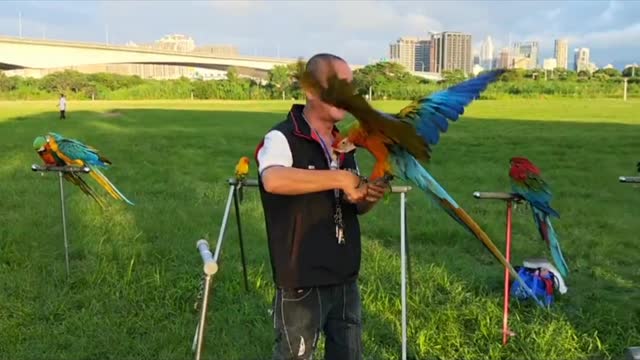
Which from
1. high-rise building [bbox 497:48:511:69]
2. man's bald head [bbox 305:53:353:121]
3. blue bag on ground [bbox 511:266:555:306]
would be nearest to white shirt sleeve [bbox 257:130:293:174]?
man's bald head [bbox 305:53:353:121]

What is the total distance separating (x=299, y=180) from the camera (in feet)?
7.24

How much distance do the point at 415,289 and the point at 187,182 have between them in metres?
6.06

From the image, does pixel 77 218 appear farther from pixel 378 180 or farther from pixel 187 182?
pixel 378 180

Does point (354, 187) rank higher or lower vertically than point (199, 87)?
lower

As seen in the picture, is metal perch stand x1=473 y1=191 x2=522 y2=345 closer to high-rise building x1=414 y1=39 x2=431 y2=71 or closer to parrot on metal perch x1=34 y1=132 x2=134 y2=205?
parrot on metal perch x1=34 y1=132 x2=134 y2=205

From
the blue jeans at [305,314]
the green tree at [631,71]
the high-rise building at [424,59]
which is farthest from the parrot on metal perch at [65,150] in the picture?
the green tree at [631,71]

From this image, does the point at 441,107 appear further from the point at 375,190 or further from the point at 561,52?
the point at 561,52

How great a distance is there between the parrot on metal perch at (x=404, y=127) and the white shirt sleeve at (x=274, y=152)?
0.20 metres

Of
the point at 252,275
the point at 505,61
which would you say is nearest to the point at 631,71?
the point at 252,275

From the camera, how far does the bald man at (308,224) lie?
2.27m

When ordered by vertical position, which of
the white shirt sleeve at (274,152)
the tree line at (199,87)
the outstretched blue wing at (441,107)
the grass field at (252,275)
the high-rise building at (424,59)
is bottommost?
the grass field at (252,275)

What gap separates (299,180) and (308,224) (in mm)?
321

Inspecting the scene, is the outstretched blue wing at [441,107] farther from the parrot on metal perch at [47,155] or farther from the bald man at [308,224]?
the parrot on metal perch at [47,155]

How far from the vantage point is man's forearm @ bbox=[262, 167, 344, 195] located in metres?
2.19
